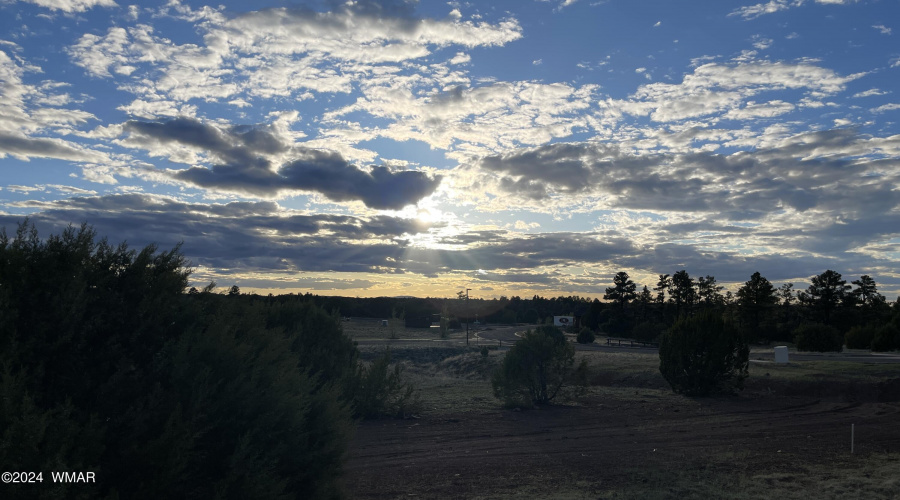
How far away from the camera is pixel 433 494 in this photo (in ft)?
33.6

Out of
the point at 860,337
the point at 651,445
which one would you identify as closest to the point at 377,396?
the point at 651,445

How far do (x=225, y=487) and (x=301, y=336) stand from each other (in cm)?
1166

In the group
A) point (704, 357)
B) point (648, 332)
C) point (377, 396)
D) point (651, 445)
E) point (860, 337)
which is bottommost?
point (377, 396)

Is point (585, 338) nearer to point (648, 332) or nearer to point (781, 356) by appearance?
point (648, 332)

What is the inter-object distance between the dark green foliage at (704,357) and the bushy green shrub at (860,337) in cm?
3111

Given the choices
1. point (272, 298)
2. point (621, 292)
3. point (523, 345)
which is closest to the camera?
point (272, 298)

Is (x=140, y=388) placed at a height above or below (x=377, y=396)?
above

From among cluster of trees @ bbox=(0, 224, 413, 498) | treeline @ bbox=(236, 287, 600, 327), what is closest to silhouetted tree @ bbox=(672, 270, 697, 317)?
treeline @ bbox=(236, 287, 600, 327)

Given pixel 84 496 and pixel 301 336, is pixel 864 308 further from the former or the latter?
pixel 84 496

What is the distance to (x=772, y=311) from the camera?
202 ft

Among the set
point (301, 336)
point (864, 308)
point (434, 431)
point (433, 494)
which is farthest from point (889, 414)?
point (864, 308)

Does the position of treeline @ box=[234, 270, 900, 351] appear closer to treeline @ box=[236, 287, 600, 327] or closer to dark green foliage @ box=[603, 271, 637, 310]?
dark green foliage @ box=[603, 271, 637, 310]

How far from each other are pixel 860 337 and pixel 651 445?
4512cm

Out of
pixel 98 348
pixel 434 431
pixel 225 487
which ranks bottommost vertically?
pixel 434 431
